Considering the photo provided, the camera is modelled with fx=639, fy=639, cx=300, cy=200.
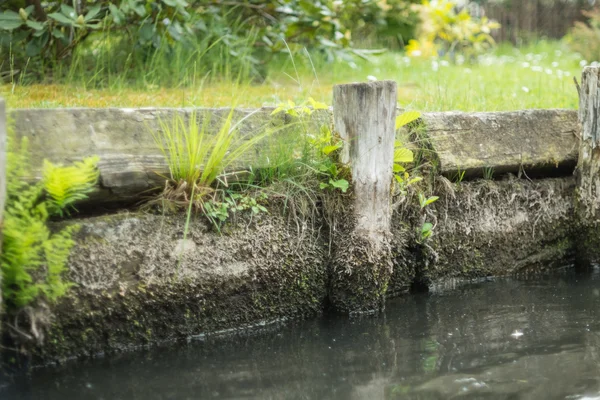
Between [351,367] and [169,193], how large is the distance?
3.83 feet

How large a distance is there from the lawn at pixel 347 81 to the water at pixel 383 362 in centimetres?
128

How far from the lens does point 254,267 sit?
321cm

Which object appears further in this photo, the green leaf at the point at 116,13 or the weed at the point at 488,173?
the green leaf at the point at 116,13

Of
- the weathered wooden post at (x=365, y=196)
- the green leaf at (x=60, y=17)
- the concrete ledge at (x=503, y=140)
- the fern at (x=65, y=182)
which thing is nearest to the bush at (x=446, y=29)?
the concrete ledge at (x=503, y=140)

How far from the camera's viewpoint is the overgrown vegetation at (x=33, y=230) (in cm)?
251

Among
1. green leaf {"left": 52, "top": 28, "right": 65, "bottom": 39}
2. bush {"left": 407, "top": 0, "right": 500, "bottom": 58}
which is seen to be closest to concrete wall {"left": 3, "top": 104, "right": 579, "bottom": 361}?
green leaf {"left": 52, "top": 28, "right": 65, "bottom": 39}

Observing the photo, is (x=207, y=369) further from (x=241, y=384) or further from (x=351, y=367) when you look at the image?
(x=351, y=367)

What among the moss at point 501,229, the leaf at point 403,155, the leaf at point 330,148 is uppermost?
the leaf at point 330,148

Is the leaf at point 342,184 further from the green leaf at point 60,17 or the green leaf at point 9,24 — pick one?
the green leaf at point 9,24

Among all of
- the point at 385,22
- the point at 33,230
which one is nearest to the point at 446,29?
the point at 385,22

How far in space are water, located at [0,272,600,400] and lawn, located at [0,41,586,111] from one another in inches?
50.5

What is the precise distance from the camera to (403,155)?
11.2ft

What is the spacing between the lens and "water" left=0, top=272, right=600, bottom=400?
2.62 meters

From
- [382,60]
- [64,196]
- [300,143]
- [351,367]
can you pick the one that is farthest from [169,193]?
[382,60]
